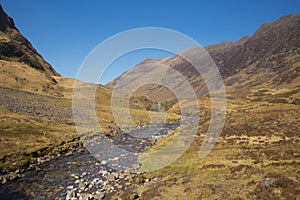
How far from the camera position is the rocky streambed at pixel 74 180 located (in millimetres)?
22156

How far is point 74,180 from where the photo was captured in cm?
2633

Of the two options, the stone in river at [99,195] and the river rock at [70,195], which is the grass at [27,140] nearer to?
the river rock at [70,195]

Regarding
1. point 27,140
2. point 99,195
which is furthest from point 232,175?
point 27,140

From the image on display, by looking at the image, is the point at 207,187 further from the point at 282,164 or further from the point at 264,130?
the point at 264,130

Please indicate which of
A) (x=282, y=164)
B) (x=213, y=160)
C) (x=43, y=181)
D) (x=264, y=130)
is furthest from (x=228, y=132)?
(x=43, y=181)

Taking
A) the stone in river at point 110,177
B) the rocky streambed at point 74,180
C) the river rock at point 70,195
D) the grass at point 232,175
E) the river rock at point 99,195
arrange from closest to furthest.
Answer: the grass at point 232,175 < the river rock at point 99,195 < the river rock at point 70,195 < the rocky streambed at point 74,180 < the stone in river at point 110,177

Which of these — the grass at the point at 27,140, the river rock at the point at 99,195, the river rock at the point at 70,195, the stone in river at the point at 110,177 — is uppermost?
the grass at the point at 27,140

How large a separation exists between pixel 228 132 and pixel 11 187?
35.9 metres

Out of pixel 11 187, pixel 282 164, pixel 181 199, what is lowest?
pixel 11 187

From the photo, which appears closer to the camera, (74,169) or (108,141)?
(74,169)

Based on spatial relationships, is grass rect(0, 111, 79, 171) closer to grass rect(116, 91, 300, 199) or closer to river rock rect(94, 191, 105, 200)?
river rock rect(94, 191, 105, 200)

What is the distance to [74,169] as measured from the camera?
30641mm

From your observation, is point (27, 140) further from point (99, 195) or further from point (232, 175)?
point (232, 175)

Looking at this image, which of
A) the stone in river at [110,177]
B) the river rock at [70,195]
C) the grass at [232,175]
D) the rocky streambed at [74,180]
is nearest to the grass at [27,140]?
the rocky streambed at [74,180]
